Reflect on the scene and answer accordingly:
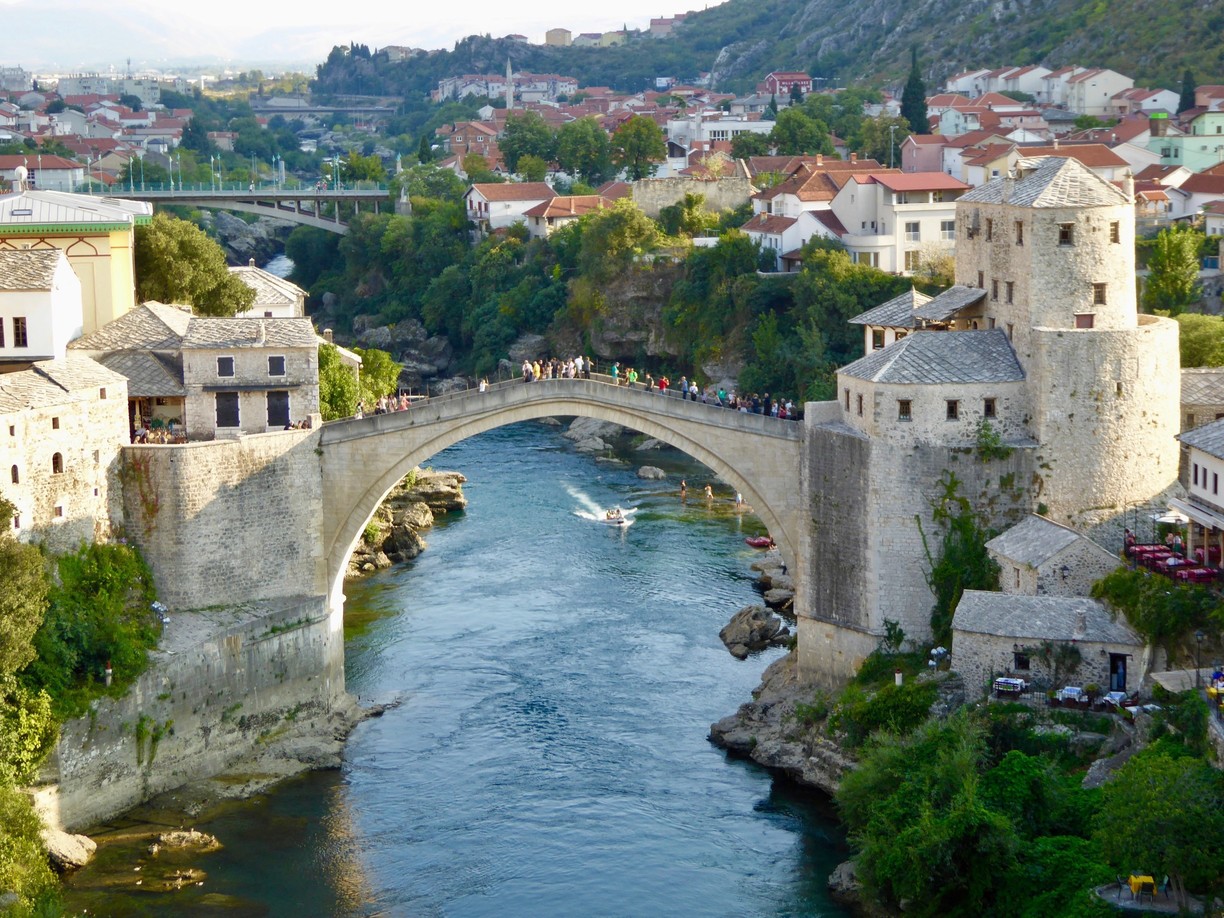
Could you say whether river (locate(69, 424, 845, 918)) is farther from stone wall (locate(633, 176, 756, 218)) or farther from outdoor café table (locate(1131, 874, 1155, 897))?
stone wall (locate(633, 176, 756, 218))

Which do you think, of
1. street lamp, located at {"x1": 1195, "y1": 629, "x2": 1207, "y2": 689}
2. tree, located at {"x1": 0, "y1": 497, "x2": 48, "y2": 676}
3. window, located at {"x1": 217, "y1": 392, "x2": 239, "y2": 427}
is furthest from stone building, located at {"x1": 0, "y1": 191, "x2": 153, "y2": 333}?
street lamp, located at {"x1": 1195, "y1": 629, "x2": 1207, "y2": 689}

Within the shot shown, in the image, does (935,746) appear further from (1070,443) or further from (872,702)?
(1070,443)

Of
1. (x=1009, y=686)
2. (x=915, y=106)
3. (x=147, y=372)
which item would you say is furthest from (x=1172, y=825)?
(x=915, y=106)

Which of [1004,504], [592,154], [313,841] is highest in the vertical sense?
[592,154]

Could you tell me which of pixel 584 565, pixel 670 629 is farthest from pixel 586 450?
pixel 670 629

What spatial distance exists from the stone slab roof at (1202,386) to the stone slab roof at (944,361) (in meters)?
5.48

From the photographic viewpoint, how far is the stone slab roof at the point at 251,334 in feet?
166

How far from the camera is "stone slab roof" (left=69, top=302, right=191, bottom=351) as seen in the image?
52.3 meters

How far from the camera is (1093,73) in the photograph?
114062 millimetres

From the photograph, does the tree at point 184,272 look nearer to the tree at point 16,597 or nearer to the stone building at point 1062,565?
the tree at point 16,597

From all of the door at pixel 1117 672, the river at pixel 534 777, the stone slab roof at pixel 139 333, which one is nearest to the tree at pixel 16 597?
the river at pixel 534 777

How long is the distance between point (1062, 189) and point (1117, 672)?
12.0 m

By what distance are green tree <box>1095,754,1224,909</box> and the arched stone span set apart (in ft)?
50.9

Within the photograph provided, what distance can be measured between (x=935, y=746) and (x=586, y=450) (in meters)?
42.2
